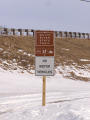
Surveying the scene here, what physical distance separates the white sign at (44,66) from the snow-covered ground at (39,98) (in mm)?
1080

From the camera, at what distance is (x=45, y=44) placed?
37.1ft

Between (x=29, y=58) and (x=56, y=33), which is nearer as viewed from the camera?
(x=29, y=58)

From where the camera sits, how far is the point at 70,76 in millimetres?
28391

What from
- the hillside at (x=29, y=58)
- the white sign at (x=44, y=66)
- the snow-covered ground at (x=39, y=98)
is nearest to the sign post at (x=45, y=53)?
the white sign at (x=44, y=66)

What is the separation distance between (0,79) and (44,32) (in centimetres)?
1282

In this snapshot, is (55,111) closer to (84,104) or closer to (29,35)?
(84,104)

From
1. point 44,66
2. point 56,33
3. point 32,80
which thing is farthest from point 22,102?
point 56,33

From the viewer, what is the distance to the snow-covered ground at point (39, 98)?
32.8 ft

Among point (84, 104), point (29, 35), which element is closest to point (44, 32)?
point (84, 104)

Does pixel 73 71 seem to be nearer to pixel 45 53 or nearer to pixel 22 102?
pixel 22 102

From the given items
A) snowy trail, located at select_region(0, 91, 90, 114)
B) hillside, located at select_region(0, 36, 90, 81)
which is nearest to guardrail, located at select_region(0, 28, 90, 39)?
hillside, located at select_region(0, 36, 90, 81)

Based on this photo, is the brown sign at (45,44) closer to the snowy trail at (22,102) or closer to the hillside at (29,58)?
the snowy trail at (22,102)

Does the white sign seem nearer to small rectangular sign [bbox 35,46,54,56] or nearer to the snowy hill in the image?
small rectangular sign [bbox 35,46,54,56]

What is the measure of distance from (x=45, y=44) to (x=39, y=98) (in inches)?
227
